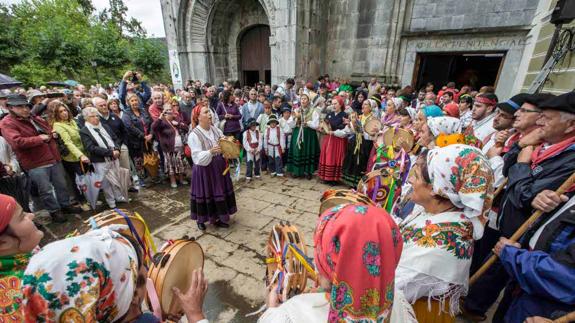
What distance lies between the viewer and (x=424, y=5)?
937 cm

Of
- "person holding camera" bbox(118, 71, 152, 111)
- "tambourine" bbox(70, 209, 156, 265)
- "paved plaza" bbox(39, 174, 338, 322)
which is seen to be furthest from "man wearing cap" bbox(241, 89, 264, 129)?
"tambourine" bbox(70, 209, 156, 265)

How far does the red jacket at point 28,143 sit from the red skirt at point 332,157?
5.39 meters

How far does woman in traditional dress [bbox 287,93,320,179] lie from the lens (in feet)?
20.6

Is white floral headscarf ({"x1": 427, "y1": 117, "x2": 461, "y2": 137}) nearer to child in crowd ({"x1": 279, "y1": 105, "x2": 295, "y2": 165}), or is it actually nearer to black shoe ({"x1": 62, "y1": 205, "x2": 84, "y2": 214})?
child in crowd ({"x1": 279, "y1": 105, "x2": 295, "y2": 165})

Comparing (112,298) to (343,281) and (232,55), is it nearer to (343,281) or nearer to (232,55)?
(343,281)

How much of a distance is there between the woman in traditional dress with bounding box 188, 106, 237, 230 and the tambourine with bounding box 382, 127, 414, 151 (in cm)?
269

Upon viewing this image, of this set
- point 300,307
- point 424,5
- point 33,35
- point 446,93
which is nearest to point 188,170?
point 300,307

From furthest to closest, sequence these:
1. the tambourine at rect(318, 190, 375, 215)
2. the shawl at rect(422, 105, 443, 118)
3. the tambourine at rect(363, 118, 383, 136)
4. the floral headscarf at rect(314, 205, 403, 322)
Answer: the tambourine at rect(363, 118, 383, 136) < the shawl at rect(422, 105, 443, 118) < the tambourine at rect(318, 190, 375, 215) < the floral headscarf at rect(314, 205, 403, 322)

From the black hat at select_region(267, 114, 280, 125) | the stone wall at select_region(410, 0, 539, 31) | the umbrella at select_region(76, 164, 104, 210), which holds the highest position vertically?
the stone wall at select_region(410, 0, 539, 31)

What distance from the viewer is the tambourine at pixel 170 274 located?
1391 mm

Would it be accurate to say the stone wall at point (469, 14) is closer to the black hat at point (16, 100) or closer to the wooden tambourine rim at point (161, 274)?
the wooden tambourine rim at point (161, 274)

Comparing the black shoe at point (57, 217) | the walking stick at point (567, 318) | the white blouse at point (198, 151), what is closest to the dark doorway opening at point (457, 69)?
the white blouse at point (198, 151)

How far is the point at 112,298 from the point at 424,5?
12.3 m

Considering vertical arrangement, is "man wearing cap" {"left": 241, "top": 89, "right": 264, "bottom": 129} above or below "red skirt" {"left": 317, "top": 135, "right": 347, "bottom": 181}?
above
